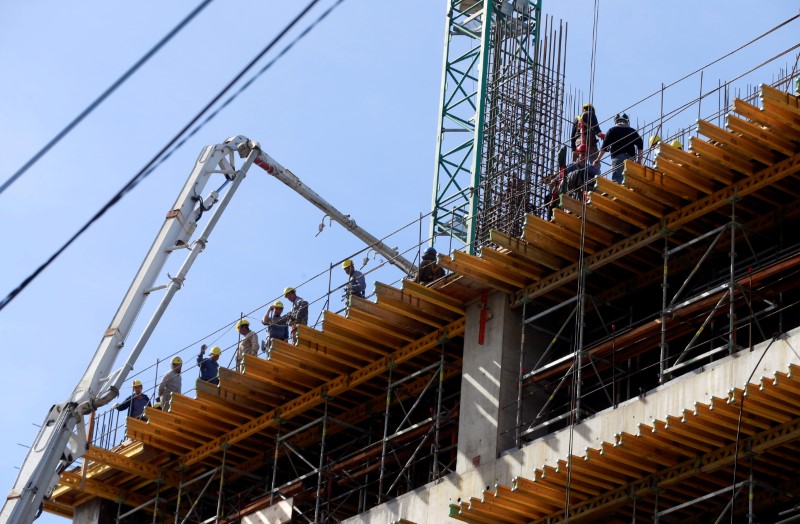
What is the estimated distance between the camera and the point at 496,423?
34.0 meters

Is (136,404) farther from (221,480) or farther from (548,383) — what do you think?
(548,383)

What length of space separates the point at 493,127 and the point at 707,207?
18.5m

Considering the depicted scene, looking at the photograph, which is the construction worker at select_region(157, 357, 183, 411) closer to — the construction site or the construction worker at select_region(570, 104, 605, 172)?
the construction site

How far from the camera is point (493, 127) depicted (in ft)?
164

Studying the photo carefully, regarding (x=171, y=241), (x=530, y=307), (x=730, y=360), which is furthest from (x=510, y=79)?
(x=730, y=360)

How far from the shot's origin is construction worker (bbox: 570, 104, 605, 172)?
116 feet

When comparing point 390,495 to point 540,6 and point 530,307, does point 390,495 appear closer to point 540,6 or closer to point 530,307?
point 530,307

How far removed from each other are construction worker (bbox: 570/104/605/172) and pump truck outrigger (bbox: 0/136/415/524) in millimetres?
4840

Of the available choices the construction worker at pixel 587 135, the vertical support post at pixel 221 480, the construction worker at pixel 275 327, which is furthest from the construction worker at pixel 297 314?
the construction worker at pixel 587 135

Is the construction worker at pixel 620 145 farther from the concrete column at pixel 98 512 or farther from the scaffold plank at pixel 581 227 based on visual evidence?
the concrete column at pixel 98 512

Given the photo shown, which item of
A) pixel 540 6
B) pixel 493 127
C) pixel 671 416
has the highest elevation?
pixel 540 6

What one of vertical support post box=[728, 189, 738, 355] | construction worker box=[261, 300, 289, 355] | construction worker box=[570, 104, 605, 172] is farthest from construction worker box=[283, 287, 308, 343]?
vertical support post box=[728, 189, 738, 355]

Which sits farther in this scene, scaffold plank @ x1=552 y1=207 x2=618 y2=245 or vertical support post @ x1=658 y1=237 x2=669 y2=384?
scaffold plank @ x1=552 y1=207 x2=618 y2=245

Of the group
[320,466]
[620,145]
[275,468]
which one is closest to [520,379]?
[620,145]
